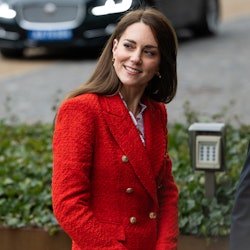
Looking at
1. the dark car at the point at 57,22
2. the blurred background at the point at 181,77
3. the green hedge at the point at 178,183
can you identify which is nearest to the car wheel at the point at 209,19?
the blurred background at the point at 181,77

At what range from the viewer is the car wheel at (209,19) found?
1681 centimetres

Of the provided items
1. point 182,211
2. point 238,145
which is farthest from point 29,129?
point 182,211

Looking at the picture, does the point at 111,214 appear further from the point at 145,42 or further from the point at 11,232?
the point at 11,232

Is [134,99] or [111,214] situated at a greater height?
[134,99]

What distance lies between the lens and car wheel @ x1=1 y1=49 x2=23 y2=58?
15055 millimetres

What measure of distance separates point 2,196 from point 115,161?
2.97 metres

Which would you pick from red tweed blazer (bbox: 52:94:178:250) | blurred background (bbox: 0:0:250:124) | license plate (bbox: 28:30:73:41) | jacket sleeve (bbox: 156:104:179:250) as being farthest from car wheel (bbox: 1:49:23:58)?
red tweed blazer (bbox: 52:94:178:250)

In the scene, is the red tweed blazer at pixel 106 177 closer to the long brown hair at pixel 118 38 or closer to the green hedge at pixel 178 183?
the long brown hair at pixel 118 38

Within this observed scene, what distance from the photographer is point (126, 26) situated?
359 centimetres

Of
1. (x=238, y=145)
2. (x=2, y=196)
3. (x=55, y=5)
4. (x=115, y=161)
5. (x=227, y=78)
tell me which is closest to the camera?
(x=115, y=161)

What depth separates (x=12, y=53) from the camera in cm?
1517

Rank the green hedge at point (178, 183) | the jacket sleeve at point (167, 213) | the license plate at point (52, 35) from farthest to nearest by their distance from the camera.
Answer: the license plate at point (52, 35), the green hedge at point (178, 183), the jacket sleeve at point (167, 213)

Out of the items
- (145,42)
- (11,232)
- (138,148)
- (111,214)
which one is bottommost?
(11,232)

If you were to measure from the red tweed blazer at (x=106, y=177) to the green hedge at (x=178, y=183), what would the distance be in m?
2.15
